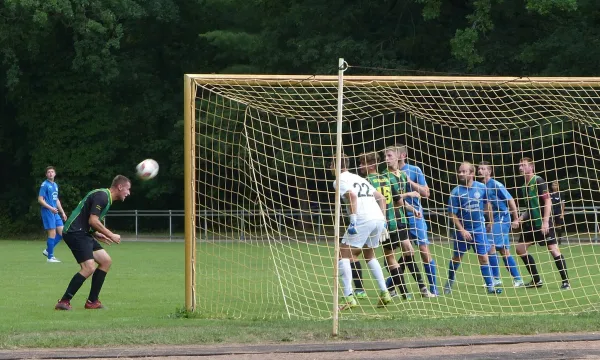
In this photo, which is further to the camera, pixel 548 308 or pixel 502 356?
pixel 548 308

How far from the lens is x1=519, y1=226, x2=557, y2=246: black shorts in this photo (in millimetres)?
13531

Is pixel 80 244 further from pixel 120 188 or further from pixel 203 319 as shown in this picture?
pixel 203 319

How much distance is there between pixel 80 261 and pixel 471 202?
5.12 meters

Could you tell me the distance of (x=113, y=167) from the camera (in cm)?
3681

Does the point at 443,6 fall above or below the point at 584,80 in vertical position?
above

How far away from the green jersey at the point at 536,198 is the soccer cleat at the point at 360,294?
2.76m

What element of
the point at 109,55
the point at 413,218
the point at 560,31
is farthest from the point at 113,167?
the point at 413,218

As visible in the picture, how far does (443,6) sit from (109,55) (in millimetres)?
11345

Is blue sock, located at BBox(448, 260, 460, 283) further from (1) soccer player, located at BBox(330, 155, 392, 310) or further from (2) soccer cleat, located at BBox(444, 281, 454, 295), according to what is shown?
(1) soccer player, located at BBox(330, 155, 392, 310)

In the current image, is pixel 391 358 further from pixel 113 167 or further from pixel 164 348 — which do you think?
pixel 113 167

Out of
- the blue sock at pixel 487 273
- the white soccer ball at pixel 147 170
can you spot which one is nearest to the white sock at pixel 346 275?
the blue sock at pixel 487 273

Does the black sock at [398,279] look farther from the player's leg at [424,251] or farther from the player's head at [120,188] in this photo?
the player's head at [120,188]

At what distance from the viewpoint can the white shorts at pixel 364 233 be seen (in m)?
11.6

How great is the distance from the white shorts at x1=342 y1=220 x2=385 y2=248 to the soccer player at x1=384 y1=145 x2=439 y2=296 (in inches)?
27.8
